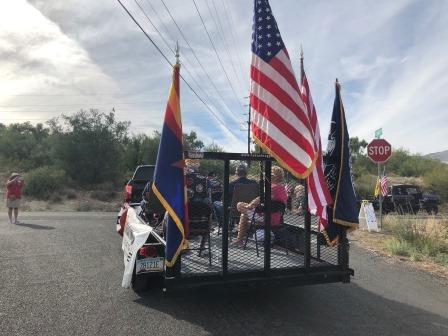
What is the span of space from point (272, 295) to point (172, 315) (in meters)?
1.59

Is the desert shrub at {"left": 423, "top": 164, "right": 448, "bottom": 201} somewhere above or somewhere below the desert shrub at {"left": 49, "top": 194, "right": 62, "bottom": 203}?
above

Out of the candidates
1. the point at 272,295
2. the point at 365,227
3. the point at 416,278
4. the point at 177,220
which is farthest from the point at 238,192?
the point at 365,227

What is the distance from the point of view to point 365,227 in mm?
13773

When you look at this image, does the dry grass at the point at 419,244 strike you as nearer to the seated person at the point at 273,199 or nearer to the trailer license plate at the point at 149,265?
the seated person at the point at 273,199

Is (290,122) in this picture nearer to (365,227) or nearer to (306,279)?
(306,279)

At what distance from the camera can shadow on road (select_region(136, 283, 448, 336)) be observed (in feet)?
15.2

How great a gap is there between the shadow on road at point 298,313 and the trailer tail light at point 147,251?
62 centimetres

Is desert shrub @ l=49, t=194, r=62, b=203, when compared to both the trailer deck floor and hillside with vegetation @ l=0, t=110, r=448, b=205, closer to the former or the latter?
hillside with vegetation @ l=0, t=110, r=448, b=205

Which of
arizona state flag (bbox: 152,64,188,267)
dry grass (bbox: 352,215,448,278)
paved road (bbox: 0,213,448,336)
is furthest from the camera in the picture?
dry grass (bbox: 352,215,448,278)

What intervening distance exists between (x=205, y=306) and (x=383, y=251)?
6.11m

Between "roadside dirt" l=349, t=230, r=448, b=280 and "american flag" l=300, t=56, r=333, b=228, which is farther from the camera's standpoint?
"roadside dirt" l=349, t=230, r=448, b=280

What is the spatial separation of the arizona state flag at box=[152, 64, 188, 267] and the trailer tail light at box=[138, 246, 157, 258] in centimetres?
69

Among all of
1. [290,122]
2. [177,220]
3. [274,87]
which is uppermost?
[274,87]

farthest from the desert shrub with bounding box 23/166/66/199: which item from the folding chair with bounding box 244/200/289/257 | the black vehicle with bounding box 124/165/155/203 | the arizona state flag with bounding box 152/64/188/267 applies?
the arizona state flag with bounding box 152/64/188/267
